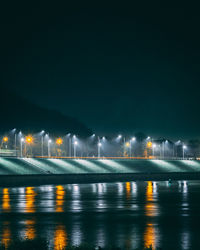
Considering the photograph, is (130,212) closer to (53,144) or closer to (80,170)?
(80,170)

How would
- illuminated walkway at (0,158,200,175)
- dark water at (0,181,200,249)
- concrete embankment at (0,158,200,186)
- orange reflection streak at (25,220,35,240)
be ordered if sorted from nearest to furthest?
A: dark water at (0,181,200,249) < orange reflection streak at (25,220,35,240) < concrete embankment at (0,158,200,186) < illuminated walkway at (0,158,200,175)

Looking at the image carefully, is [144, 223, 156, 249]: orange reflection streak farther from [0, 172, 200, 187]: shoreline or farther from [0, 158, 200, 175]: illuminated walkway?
[0, 158, 200, 175]: illuminated walkway

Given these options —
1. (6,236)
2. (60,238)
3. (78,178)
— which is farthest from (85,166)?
(60,238)

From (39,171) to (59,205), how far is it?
215 ft

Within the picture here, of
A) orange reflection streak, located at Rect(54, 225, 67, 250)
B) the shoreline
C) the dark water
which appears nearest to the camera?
orange reflection streak, located at Rect(54, 225, 67, 250)

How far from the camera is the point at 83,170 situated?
120 metres

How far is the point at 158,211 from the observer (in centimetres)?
3775

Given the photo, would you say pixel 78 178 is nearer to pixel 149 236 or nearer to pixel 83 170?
pixel 83 170

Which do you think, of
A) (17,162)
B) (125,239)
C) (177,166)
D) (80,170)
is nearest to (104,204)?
(125,239)

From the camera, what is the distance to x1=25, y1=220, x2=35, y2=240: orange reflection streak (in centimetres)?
2533

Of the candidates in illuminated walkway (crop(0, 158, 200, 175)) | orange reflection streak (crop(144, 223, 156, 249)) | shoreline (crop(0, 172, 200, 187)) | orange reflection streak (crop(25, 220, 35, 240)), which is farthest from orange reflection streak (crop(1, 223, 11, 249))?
illuminated walkway (crop(0, 158, 200, 175))

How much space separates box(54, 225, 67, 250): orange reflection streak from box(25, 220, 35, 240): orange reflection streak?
107 cm

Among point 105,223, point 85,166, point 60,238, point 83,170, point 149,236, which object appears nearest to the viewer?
point 60,238

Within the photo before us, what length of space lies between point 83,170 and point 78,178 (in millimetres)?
26199
